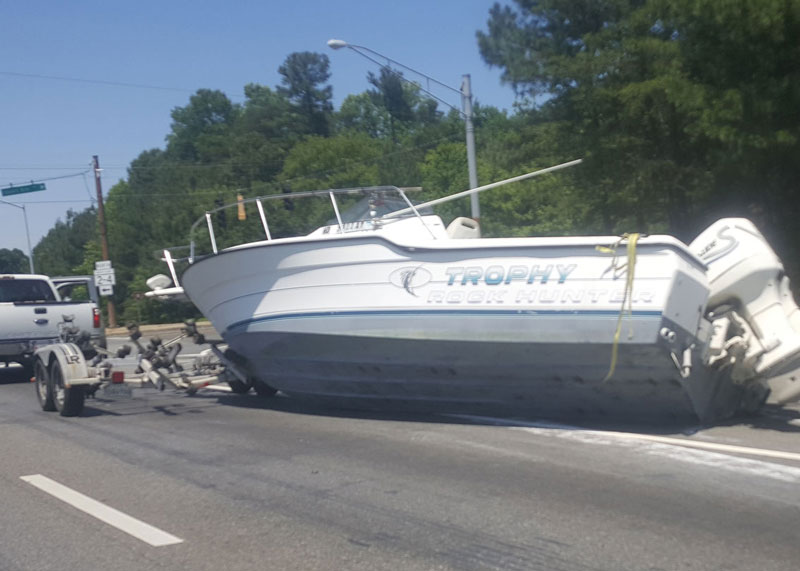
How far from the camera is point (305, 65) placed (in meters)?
99.9

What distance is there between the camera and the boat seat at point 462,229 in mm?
9672

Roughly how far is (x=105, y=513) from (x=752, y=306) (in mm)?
5318

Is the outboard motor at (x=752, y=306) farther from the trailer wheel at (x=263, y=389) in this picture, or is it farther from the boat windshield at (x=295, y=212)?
the trailer wheel at (x=263, y=389)

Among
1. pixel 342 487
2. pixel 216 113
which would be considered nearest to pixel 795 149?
pixel 342 487

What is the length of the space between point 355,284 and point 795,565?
517cm

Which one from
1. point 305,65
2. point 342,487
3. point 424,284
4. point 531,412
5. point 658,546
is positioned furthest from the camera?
point 305,65

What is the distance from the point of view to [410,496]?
20.9 ft

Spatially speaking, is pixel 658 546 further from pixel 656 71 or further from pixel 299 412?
pixel 656 71

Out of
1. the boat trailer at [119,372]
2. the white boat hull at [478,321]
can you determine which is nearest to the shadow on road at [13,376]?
the boat trailer at [119,372]

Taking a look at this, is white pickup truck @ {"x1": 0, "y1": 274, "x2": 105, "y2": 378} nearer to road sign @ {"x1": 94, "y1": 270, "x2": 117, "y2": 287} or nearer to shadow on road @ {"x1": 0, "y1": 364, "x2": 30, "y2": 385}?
shadow on road @ {"x1": 0, "y1": 364, "x2": 30, "y2": 385}

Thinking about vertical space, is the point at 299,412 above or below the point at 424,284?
below

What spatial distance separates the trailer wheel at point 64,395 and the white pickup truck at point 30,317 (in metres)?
3.84

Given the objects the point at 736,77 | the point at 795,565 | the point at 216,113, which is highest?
the point at 216,113

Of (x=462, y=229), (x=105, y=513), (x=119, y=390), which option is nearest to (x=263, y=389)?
(x=119, y=390)
